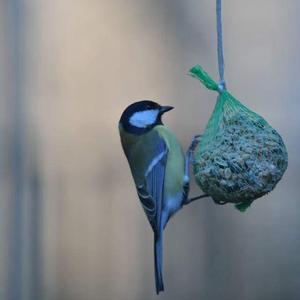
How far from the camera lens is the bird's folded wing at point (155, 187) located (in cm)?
162

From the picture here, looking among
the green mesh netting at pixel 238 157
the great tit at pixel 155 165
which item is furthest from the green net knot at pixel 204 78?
the great tit at pixel 155 165

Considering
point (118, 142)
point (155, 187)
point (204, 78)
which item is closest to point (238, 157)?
point (204, 78)

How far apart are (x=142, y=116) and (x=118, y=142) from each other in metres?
0.72

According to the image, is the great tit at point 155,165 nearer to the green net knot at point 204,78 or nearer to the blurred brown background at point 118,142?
the green net knot at point 204,78

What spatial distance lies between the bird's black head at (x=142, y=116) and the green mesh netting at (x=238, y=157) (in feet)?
0.78

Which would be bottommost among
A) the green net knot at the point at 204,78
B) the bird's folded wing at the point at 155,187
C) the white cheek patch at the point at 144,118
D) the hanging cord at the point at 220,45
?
the bird's folded wing at the point at 155,187

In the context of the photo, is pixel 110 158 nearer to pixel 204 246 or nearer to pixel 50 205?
pixel 50 205

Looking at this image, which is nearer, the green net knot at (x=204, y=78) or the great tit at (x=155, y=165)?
the green net knot at (x=204, y=78)

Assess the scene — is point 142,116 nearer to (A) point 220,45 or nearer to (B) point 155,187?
(B) point 155,187

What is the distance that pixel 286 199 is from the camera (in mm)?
2355

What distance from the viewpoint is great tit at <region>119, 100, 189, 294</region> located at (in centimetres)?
163

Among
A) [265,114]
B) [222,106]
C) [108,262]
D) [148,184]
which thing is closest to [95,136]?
[108,262]

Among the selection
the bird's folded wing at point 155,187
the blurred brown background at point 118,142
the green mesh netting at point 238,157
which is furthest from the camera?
the blurred brown background at point 118,142

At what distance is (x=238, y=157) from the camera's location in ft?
4.60
